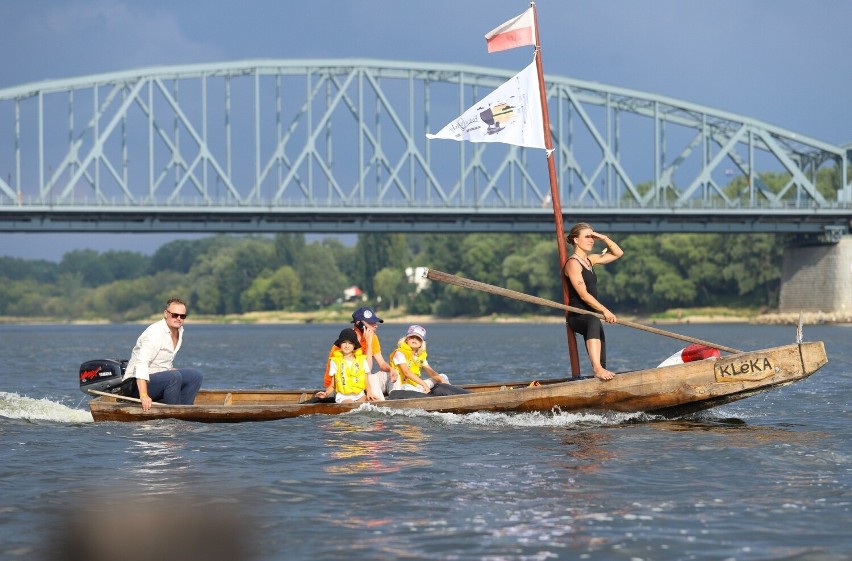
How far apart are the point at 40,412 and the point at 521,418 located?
7.10m

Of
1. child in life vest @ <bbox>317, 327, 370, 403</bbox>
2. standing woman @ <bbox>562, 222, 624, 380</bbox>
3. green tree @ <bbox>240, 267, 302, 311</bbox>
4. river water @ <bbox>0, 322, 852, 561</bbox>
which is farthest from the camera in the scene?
green tree @ <bbox>240, 267, 302, 311</bbox>

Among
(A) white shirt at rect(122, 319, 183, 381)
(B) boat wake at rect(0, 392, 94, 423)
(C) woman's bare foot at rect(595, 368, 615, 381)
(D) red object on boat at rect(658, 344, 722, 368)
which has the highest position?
(A) white shirt at rect(122, 319, 183, 381)

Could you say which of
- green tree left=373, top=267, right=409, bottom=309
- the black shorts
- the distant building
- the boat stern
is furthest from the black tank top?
the distant building

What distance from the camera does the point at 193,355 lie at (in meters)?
51.3

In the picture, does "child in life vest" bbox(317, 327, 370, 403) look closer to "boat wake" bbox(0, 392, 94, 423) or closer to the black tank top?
the black tank top

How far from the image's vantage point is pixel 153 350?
1678 cm

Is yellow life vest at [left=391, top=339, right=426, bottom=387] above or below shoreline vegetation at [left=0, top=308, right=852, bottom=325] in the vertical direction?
above

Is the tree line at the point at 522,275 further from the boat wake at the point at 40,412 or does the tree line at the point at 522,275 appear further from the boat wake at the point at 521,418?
the boat wake at the point at 521,418

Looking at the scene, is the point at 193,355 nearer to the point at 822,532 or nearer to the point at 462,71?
the point at 822,532

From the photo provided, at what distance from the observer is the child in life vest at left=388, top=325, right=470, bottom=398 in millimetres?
17578

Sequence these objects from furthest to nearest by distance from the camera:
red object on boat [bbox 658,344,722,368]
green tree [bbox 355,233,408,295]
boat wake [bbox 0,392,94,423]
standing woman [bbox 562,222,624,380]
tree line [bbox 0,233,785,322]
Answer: green tree [bbox 355,233,408,295] < tree line [bbox 0,233,785,322] < boat wake [bbox 0,392,94,423] < red object on boat [bbox 658,344,722,368] < standing woman [bbox 562,222,624,380]

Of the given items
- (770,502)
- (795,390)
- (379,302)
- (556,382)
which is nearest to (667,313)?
(379,302)

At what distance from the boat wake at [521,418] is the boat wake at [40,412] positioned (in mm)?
4230

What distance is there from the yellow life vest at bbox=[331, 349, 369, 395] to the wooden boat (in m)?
→ 0.31
